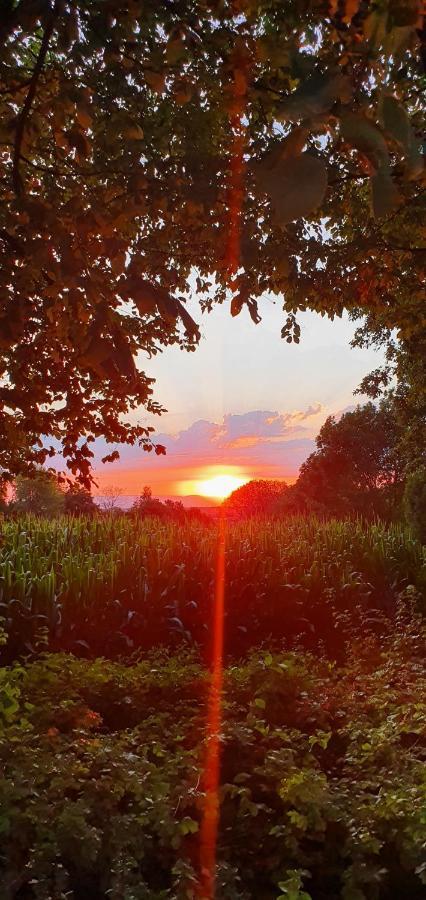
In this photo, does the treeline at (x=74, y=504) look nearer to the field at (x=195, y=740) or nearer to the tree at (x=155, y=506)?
the tree at (x=155, y=506)

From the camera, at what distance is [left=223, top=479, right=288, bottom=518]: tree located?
99.4 ft

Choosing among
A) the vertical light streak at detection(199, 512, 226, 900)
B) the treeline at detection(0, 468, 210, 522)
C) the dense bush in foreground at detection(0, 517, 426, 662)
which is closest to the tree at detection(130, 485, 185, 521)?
the treeline at detection(0, 468, 210, 522)

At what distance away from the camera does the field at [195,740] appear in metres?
3.26

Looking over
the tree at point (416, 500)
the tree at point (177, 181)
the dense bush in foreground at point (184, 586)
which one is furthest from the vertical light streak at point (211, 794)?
the tree at point (416, 500)

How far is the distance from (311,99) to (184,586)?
888cm

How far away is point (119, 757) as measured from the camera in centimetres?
388

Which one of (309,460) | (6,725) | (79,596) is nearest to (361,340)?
(309,460)

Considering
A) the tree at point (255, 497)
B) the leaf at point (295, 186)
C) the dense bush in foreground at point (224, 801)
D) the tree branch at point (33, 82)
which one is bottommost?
the dense bush in foreground at point (224, 801)

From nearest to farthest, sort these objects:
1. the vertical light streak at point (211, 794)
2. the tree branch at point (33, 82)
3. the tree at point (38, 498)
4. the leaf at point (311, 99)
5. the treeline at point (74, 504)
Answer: the leaf at point (311, 99)
the tree branch at point (33, 82)
the vertical light streak at point (211, 794)
the treeline at point (74, 504)
the tree at point (38, 498)

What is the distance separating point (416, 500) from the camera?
1677 cm

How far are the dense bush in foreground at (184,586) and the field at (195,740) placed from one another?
30 millimetres

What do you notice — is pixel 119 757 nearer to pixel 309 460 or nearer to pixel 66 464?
pixel 66 464

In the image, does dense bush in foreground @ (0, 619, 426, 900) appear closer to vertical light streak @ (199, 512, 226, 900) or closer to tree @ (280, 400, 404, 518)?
vertical light streak @ (199, 512, 226, 900)

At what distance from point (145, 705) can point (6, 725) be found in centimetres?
100
